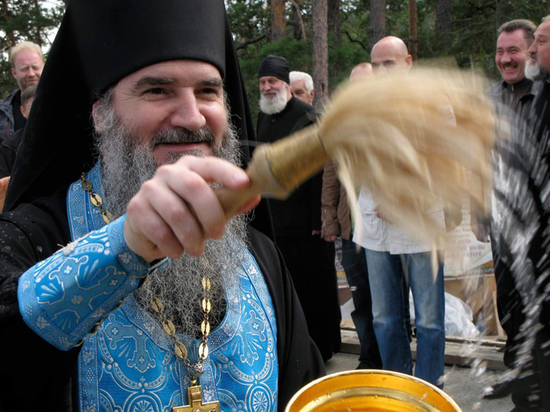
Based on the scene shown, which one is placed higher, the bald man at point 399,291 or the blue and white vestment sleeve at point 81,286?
the blue and white vestment sleeve at point 81,286

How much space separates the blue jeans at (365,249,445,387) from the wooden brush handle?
10.4 feet

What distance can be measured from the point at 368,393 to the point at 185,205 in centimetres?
68

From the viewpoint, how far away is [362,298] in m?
5.06

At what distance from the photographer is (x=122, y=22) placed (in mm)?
1922

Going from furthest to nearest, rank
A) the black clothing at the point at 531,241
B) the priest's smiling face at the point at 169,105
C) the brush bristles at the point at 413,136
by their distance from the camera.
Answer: the black clothing at the point at 531,241
the priest's smiling face at the point at 169,105
the brush bristles at the point at 413,136

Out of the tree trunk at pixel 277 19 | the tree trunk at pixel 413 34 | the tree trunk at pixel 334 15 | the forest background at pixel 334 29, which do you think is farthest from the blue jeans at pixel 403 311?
the tree trunk at pixel 334 15

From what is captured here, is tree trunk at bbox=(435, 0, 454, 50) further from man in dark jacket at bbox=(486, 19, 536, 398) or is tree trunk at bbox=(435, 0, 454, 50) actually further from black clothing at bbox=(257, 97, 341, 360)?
black clothing at bbox=(257, 97, 341, 360)

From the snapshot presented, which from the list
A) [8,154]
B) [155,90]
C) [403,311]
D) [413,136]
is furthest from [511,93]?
[8,154]

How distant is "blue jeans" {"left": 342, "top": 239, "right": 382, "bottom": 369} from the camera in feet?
16.5

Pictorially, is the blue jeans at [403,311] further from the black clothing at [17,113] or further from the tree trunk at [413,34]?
the tree trunk at [413,34]

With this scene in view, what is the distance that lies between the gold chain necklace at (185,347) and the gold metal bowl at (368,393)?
55 cm

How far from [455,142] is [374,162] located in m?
0.15

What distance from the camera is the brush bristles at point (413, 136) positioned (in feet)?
3.23

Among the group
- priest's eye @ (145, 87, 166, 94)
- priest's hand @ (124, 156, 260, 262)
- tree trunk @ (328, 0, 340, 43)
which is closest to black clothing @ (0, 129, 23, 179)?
priest's eye @ (145, 87, 166, 94)
